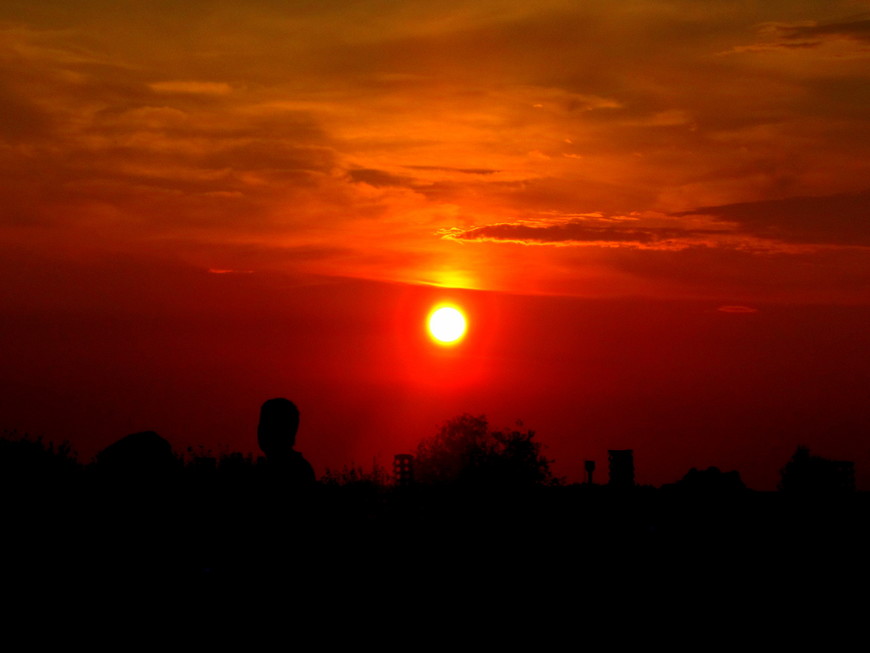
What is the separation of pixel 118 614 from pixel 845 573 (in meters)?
11.2

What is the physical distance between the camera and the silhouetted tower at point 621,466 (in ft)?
190

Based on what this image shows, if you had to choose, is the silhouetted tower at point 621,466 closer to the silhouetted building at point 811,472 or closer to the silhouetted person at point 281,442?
the silhouetted building at point 811,472

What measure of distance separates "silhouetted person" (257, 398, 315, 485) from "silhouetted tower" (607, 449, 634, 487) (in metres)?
52.8

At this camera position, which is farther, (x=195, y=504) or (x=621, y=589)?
(x=195, y=504)

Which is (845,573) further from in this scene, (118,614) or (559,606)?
(118,614)

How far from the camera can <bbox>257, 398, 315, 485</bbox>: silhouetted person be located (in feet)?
19.0

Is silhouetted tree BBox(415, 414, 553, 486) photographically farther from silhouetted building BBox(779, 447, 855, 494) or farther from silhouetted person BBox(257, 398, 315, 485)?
silhouetted person BBox(257, 398, 315, 485)

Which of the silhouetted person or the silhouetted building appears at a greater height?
the silhouetted building

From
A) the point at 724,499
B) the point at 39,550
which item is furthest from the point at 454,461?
the point at 39,550

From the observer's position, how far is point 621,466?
196 ft

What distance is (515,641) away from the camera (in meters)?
10.9

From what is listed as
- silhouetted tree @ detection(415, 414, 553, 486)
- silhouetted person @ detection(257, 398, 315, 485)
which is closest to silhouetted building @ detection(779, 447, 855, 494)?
silhouetted tree @ detection(415, 414, 553, 486)

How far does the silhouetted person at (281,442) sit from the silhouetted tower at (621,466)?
173 feet

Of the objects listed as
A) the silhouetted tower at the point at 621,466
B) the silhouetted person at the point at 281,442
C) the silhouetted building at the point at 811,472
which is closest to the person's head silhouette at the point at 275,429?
the silhouetted person at the point at 281,442
